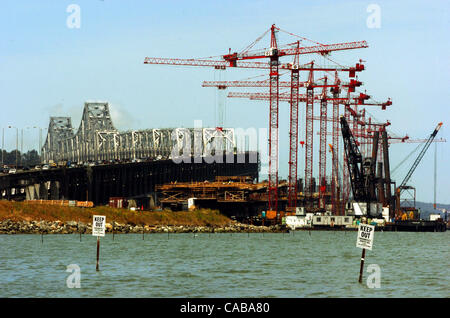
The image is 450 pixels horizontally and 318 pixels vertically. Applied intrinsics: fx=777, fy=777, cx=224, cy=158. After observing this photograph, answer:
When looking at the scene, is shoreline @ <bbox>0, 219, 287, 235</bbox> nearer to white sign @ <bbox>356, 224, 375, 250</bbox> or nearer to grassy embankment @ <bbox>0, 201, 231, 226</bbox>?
grassy embankment @ <bbox>0, 201, 231, 226</bbox>

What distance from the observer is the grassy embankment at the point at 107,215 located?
485ft

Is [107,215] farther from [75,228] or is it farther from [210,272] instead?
[210,272]

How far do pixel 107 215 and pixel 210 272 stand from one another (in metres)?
97.1

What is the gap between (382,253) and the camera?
330 ft

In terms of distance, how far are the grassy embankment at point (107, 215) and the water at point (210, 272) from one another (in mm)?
50122

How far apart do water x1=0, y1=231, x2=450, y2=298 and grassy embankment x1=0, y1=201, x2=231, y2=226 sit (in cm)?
5012

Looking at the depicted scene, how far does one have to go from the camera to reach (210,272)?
67.1 meters

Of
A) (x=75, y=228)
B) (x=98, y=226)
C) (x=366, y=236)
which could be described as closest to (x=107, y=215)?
(x=75, y=228)

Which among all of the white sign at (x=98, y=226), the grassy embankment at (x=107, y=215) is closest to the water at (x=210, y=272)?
the white sign at (x=98, y=226)

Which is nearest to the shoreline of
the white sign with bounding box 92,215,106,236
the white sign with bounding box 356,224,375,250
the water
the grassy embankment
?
the grassy embankment
